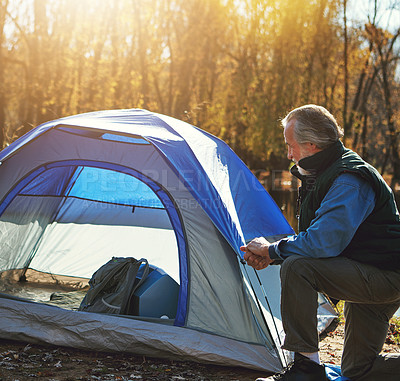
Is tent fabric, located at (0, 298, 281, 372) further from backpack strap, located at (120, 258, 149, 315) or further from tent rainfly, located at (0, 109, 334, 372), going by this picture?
backpack strap, located at (120, 258, 149, 315)

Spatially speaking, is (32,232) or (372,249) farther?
(32,232)

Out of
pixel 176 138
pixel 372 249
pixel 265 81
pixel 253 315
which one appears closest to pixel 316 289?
pixel 372 249

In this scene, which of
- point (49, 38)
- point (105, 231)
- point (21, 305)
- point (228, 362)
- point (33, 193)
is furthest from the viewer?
point (49, 38)

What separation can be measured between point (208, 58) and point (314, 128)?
46.4ft

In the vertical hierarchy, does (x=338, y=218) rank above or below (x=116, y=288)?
above

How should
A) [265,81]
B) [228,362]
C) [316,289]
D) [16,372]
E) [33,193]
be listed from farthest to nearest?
[265,81] < [33,193] < [228,362] < [16,372] < [316,289]

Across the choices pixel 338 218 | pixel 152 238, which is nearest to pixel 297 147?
pixel 338 218

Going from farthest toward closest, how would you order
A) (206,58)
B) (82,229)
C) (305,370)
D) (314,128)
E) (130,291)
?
(206,58)
(82,229)
(130,291)
(314,128)
(305,370)

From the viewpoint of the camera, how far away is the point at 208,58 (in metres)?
16.2

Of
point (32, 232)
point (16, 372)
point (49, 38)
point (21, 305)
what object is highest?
point (49, 38)

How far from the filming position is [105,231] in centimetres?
514

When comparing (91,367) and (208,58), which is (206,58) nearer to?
(208,58)

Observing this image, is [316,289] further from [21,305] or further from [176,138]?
[21,305]

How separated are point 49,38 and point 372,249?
579 inches
